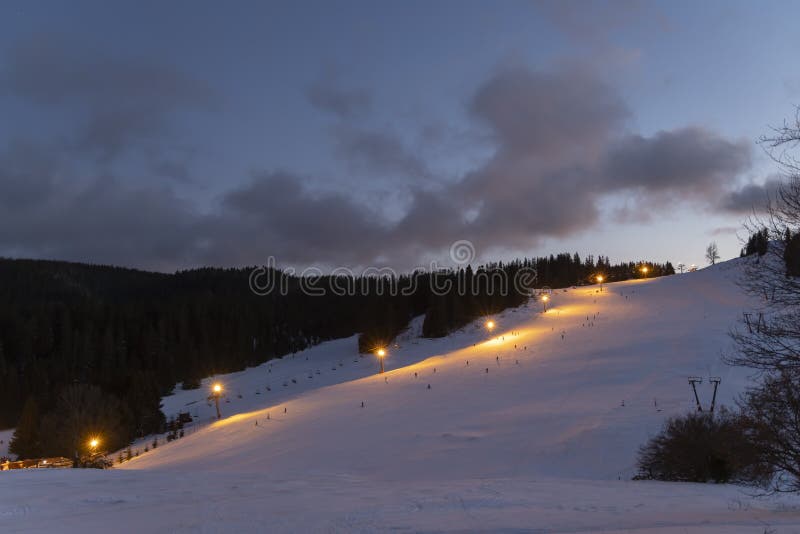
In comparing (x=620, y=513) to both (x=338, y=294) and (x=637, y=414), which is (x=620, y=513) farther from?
(x=338, y=294)

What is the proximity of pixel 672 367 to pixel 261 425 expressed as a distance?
2804 cm

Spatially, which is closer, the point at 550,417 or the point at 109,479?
the point at 109,479

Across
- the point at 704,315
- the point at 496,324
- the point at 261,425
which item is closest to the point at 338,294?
the point at 496,324

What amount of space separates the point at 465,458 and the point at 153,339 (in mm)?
100390

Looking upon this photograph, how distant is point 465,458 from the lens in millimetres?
20797

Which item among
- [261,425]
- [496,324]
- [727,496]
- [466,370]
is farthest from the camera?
[496,324]

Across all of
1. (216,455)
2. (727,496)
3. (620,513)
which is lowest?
(216,455)

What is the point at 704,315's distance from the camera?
55188 mm

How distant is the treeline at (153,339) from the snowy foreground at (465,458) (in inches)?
281

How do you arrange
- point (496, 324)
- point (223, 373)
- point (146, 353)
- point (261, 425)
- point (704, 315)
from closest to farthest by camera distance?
1. point (261, 425)
2. point (704, 315)
3. point (496, 324)
4. point (223, 373)
5. point (146, 353)

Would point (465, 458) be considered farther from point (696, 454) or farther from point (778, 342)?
point (778, 342)

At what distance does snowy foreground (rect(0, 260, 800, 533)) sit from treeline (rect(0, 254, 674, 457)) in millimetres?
7146

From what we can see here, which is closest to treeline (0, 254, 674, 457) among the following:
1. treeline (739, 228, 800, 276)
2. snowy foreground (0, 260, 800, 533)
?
snowy foreground (0, 260, 800, 533)

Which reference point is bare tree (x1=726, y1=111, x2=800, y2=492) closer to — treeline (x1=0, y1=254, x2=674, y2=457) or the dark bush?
Result: the dark bush
